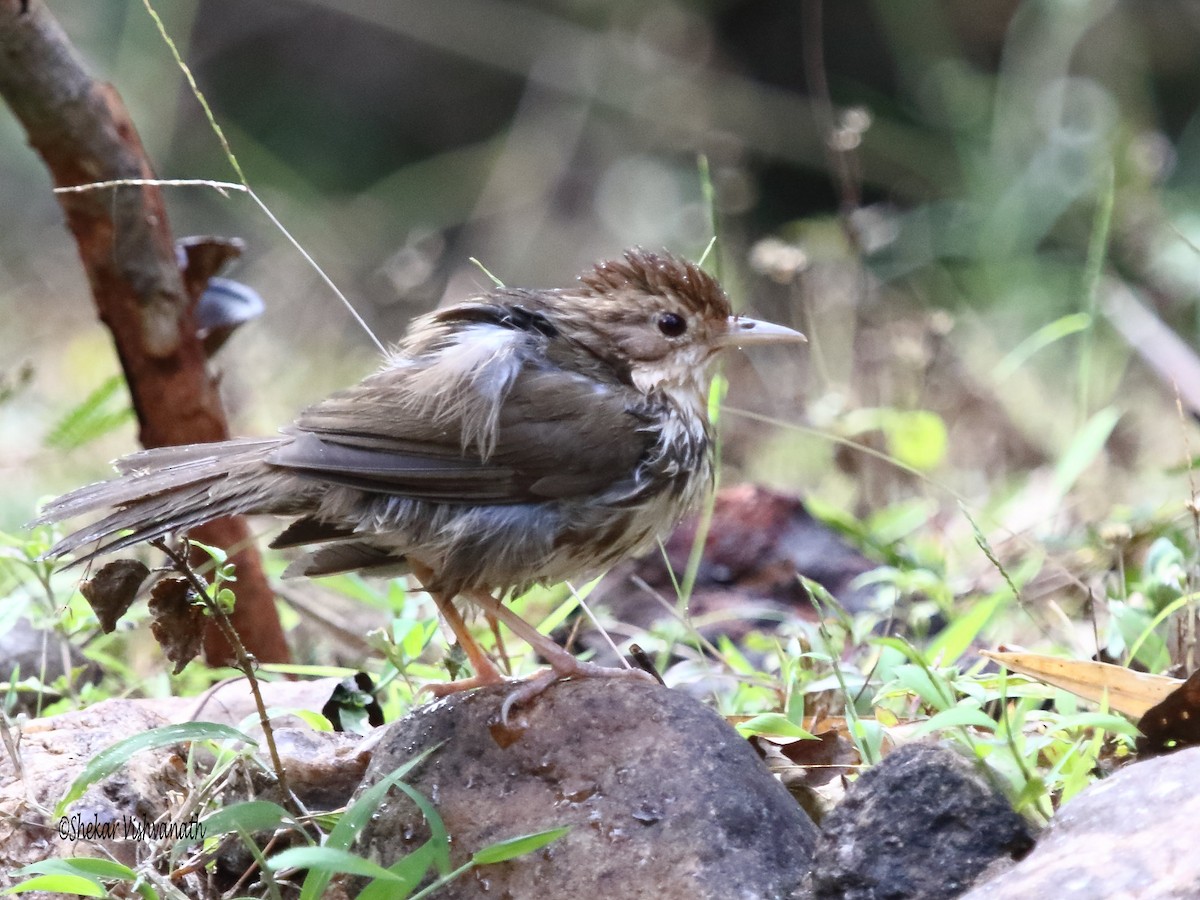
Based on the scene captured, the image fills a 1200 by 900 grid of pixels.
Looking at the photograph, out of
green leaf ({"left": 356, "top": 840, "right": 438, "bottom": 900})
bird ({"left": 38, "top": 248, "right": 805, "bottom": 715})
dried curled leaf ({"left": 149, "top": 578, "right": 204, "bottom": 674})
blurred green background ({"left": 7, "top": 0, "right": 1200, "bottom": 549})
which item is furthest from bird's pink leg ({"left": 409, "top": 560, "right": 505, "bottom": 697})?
blurred green background ({"left": 7, "top": 0, "right": 1200, "bottom": 549})

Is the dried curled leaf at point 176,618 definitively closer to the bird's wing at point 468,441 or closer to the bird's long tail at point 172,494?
the bird's long tail at point 172,494

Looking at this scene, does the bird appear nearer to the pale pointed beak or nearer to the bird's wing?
the bird's wing

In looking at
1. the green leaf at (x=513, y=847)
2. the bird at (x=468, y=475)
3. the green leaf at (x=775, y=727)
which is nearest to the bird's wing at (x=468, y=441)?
the bird at (x=468, y=475)

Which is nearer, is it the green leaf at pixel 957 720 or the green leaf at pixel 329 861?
the green leaf at pixel 329 861

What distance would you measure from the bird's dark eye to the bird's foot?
0.92 metres

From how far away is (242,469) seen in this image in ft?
10.5

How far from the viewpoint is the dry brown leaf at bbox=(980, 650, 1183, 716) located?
2988mm

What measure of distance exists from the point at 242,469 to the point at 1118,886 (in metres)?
2.02

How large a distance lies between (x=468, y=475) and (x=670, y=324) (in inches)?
29.5

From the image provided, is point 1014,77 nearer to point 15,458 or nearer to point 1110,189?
point 1110,189

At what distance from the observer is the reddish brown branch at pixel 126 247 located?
143 inches

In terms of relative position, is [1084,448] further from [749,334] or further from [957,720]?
[957,720]

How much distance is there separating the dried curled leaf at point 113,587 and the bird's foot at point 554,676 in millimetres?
769

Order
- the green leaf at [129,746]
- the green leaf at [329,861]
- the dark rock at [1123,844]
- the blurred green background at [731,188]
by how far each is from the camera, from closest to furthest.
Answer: the dark rock at [1123,844] → the green leaf at [329,861] → the green leaf at [129,746] → the blurred green background at [731,188]
